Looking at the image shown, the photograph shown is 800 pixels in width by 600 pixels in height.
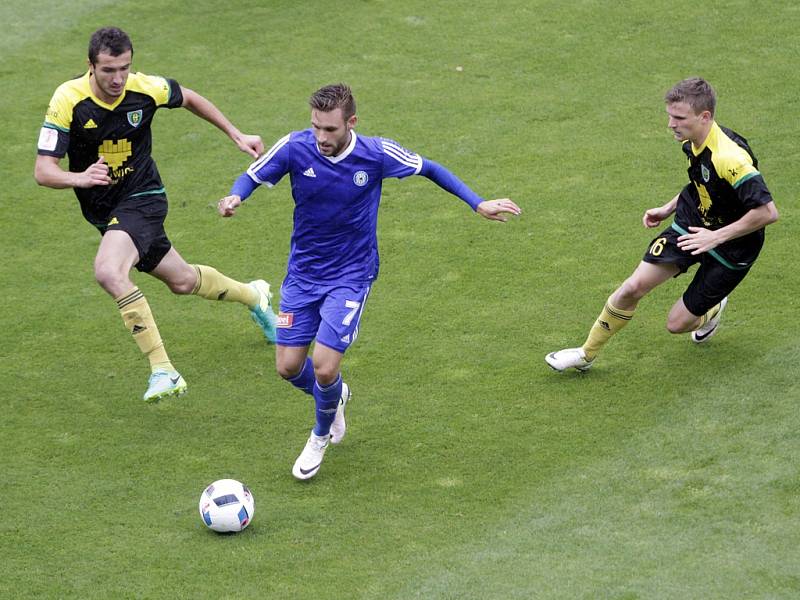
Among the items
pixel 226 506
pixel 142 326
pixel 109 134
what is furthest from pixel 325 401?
pixel 109 134

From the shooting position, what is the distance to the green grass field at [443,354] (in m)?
6.20

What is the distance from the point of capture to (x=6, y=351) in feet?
28.6

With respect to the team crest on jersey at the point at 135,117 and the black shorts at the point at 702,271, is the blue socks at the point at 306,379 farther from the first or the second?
the black shorts at the point at 702,271

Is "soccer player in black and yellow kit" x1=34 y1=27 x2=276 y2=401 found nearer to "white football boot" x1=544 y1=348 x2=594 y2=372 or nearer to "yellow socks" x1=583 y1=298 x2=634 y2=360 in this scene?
"white football boot" x1=544 y1=348 x2=594 y2=372

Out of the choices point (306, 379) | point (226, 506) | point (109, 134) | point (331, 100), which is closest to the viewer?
point (226, 506)

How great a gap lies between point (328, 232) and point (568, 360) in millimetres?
1966

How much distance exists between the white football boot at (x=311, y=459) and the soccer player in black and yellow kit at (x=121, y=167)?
0.95 metres

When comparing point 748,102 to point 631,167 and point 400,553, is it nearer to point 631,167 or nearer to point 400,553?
point 631,167

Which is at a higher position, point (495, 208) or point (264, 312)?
point (495, 208)

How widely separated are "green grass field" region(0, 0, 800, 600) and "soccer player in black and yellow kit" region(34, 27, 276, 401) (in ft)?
2.32

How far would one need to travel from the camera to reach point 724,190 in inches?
291

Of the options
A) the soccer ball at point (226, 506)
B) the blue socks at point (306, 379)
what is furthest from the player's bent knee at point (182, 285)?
the soccer ball at point (226, 506)

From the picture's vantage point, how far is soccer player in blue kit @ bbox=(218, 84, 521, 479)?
271 inches

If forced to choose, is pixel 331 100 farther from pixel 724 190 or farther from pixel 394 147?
pixel 724 190
